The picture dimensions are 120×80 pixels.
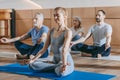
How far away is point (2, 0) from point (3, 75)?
18.2 feet

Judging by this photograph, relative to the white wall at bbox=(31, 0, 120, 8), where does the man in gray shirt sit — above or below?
below

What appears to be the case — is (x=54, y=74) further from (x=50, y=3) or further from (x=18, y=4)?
(x=18, y=4)

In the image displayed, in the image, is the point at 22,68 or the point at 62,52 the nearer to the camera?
the point at 62,52

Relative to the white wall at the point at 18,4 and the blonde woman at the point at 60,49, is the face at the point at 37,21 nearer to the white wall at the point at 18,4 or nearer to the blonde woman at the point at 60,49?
the blonde woman at the point at 60,49

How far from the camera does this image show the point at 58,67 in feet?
11.8

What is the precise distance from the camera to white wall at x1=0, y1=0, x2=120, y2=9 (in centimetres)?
746

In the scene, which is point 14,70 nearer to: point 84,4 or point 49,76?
point 49,76

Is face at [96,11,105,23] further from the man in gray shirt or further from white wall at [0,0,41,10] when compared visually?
white wall at [0,0,41,10]

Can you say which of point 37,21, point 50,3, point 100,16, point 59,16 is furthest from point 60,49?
point 50,3

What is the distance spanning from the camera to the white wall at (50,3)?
7.46m

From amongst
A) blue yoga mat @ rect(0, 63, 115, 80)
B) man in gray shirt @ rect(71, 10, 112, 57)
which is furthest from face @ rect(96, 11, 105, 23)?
blue yoga mat @ rect(0, 63, 115, 80)

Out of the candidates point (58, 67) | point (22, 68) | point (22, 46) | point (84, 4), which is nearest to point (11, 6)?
point (84, 4)

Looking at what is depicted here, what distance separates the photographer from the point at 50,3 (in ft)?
27.1

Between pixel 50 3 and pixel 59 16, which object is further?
pixel 50 3
